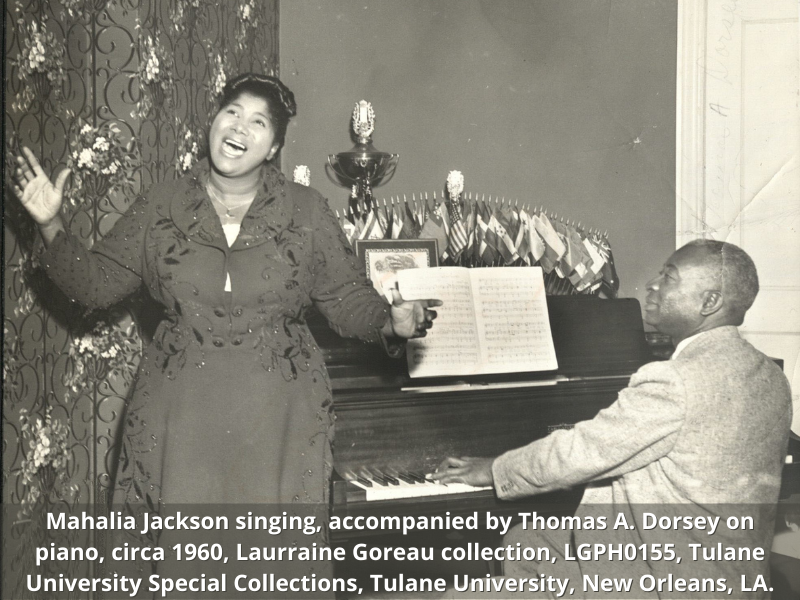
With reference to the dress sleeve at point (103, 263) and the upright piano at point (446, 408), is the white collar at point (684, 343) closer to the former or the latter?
the upright piano at point (446, 408)

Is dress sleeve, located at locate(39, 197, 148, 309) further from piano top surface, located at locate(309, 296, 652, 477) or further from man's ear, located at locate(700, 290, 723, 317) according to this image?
man's ear, located at locate(700, 290, 723, 317)

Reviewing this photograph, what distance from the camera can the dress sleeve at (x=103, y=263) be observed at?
1.64 metres

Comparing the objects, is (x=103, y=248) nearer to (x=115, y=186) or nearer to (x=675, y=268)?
(x=115, y=186)

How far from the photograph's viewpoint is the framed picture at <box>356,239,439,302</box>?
2.39 m

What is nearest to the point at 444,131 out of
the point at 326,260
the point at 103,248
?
the point at 326,260

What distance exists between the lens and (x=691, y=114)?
7.79ft

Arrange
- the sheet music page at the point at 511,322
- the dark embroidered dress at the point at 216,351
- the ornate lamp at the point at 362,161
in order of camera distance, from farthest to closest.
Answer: the ornate lamp at the point at 362,161, the sheet music page at the point at 511,322, the dark embroidered dress at the point at 216,351

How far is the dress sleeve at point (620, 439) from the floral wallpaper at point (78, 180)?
3.84 feet

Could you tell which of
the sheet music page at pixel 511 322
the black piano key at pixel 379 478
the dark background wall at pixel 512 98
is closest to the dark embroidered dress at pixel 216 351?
the black piano key at pixel 379 478

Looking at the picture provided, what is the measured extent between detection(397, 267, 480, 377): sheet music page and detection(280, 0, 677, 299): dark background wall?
2.74 ft

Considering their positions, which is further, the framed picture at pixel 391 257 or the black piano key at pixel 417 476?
the framed picture at pixel 391 257

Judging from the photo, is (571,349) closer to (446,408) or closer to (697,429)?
(446,408)

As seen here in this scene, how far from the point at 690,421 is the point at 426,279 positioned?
947 mm

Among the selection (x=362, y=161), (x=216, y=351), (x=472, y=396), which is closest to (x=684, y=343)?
(x=472, y=396)
